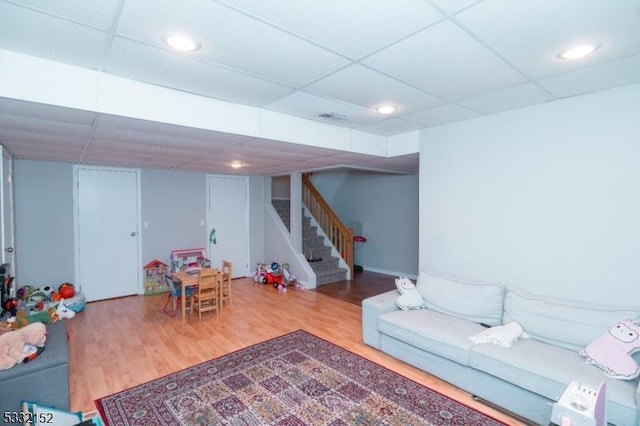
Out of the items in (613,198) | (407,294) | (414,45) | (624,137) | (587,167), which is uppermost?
(414,45)

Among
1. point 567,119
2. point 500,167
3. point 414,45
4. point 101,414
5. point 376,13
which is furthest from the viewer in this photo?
point 500,167

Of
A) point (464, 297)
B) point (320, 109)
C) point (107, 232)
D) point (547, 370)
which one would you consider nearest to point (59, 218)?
point (107, 232)

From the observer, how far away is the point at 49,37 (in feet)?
5.73

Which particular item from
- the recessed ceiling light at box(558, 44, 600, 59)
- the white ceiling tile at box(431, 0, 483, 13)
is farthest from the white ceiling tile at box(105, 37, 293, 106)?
the recessed ceiling light at box(558, 44, 600, 59)

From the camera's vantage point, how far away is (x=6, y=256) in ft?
12.5

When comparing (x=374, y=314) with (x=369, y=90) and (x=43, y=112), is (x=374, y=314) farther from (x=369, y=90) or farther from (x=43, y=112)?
(x=43, y=112)

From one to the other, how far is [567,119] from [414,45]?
1.84m

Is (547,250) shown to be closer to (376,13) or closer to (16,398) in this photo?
(376,13)

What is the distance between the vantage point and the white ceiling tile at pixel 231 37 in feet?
4.93

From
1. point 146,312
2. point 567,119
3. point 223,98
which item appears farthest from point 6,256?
point 567,119

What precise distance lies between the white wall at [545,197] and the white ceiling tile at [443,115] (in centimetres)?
15

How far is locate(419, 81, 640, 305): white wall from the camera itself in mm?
2492

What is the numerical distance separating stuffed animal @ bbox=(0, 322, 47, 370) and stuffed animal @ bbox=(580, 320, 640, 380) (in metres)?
3.92

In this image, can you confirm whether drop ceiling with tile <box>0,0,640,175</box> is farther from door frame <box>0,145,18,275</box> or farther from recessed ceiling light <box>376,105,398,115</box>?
door frame <box>0,145,18,275</box>
